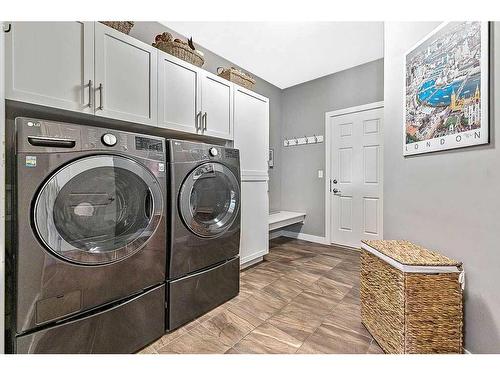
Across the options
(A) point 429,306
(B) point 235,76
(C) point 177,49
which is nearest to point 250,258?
(A) point 429,306

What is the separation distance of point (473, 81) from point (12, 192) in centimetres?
220

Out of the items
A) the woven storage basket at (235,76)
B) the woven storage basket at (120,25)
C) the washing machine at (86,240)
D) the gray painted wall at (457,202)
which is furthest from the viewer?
the woven storage basket at (235,76)

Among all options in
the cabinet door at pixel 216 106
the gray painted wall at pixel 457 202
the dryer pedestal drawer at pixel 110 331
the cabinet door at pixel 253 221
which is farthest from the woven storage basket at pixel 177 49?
the dryer pedestal drawer at pixel 110 331

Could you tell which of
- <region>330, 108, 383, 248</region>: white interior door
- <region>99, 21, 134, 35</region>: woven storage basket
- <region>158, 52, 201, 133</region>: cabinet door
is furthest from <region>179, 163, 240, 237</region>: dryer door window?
<region>330, 108, 383, 248</region>: white interior door

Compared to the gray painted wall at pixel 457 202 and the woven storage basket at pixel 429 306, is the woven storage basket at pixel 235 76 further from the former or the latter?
the woven storage basket at pixel 429 306

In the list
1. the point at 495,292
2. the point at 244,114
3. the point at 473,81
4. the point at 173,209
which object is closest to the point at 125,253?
the point at 173,209

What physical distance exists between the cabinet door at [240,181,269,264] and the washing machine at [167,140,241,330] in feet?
1.40

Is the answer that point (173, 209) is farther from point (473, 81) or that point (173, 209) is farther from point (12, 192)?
point (473, 81)

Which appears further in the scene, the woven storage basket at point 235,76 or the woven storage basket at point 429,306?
the woven storage basket at point 235,76

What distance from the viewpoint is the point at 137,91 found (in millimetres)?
1496

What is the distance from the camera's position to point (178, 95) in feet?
5.71

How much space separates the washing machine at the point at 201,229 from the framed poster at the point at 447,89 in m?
1.29

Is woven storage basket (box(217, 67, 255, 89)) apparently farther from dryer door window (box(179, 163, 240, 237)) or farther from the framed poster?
the framed poster

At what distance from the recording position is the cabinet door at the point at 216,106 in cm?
194
